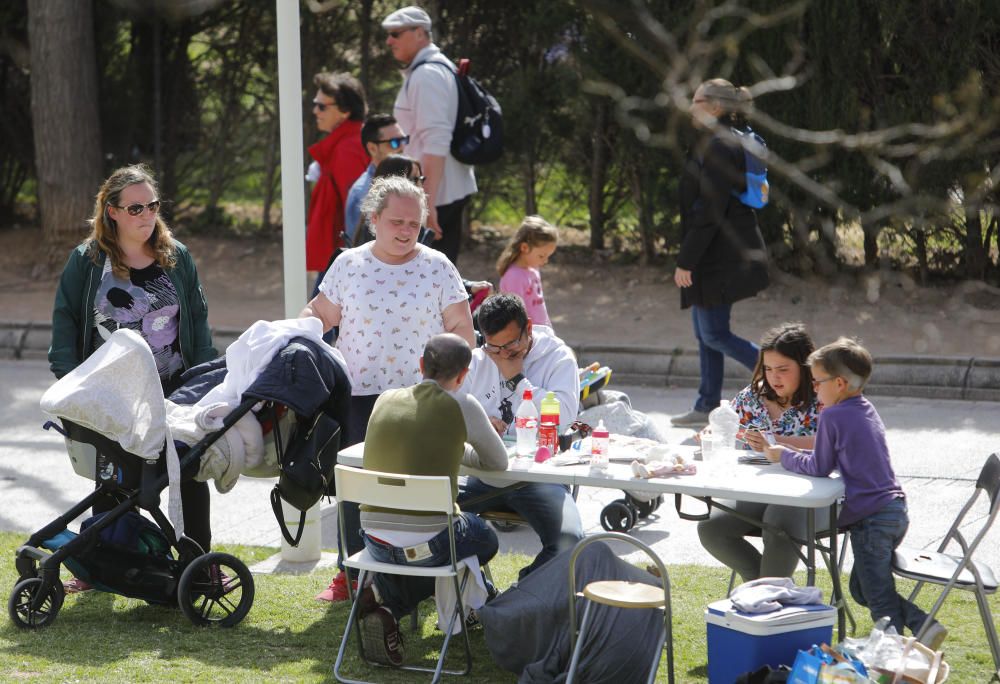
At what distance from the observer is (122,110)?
14023 mm

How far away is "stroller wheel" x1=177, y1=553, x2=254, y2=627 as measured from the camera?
200 inches

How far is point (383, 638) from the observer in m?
4.69

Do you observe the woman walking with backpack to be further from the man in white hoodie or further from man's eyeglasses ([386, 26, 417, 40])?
the man in white hoodie

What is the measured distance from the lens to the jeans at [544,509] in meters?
5.14

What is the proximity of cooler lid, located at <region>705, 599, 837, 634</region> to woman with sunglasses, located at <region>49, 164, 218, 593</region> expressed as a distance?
225 centimetres

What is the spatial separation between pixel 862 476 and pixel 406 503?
146 cm

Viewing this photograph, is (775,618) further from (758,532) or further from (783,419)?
(783,419)

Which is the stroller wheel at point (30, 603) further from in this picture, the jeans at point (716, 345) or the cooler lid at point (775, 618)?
the jeans at point (716, 345)

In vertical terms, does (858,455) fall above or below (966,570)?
above

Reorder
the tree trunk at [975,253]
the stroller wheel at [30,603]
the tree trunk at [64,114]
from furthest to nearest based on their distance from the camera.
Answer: the tree trunk at [64,114] < the tree trunk at [975,253] < the stroller wheel at [30,603]

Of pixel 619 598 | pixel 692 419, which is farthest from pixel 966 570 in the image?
pixel 692 419

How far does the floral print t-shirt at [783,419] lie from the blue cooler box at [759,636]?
1.09 metres

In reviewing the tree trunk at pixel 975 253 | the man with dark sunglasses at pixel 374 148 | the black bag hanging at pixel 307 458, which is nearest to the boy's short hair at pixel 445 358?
the black bag hanging at pixel 307 458

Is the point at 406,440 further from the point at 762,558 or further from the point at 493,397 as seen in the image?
the point at 762,558
